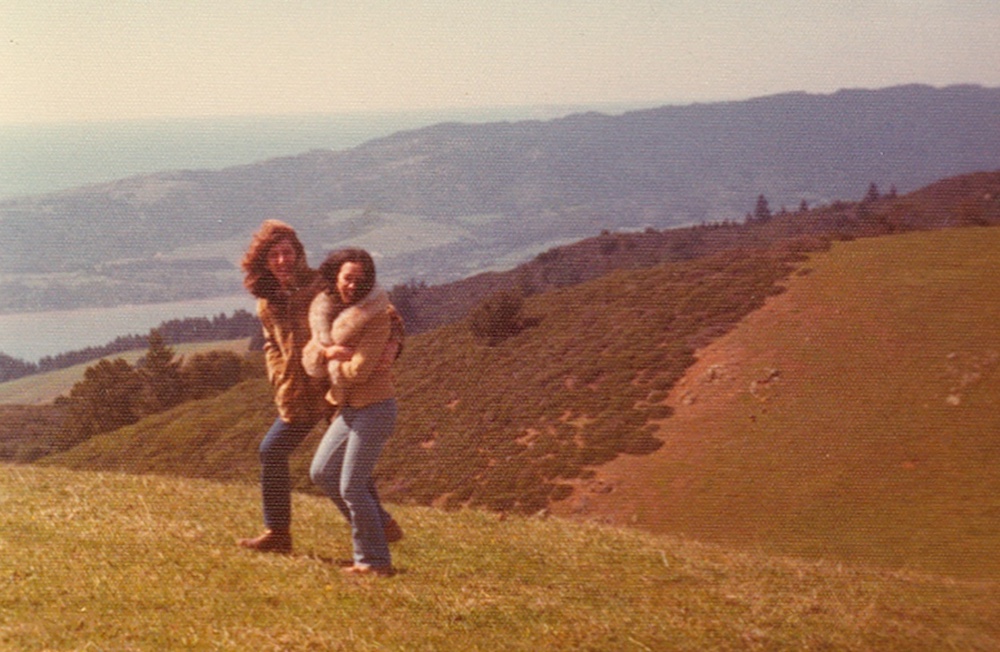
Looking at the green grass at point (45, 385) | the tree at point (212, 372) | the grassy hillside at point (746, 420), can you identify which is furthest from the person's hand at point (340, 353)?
the tree at point (212, 372)

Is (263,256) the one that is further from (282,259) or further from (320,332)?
(320,332)

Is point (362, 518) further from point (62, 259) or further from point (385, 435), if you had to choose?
point (62, 259)

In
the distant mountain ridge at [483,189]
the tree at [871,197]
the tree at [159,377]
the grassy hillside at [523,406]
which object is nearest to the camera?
the distant mountain ridge at [483,189]

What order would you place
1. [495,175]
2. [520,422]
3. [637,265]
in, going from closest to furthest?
[520,422]
[495,175]
[637,265]

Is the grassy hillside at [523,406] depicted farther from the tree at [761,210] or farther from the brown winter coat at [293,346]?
the tree at [761,210]

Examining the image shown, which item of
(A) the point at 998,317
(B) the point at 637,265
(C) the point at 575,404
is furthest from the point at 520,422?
(B) the point at 637,265

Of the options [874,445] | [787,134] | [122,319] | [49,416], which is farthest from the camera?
[787,134]

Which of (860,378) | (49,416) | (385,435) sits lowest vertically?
(49,416)
